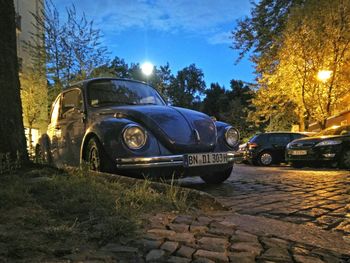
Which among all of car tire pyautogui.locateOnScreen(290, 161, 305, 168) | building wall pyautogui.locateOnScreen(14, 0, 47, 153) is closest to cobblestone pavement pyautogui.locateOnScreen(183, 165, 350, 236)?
car tire pyautogui.locateOnScreen(290, 161, 305, 168)

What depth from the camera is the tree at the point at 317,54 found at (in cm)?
1971

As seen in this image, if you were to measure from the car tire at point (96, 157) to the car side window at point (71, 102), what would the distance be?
45.4 inches

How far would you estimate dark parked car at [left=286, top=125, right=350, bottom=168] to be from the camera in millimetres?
12609

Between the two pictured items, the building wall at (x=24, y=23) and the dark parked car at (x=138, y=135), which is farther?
the building wall at (x=24, y=23)

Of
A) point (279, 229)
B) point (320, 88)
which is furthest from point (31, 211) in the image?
point (320, 88)

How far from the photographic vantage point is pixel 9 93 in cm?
579

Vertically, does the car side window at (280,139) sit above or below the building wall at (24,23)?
below

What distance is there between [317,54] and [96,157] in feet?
54.5

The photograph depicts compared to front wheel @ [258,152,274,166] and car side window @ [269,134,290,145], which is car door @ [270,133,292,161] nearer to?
car side window @ [269,134,290,145]

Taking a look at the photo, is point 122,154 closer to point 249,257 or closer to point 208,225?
point 208,225

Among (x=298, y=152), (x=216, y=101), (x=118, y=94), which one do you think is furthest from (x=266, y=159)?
(x=216, y=101)

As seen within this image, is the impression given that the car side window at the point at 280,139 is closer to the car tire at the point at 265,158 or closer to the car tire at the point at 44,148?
the car tire at the point at 265,158

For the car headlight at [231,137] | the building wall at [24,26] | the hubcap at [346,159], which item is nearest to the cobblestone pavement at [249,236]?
the car headlight at [231,137]

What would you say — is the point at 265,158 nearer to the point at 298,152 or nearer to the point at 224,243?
the point at 298,152
